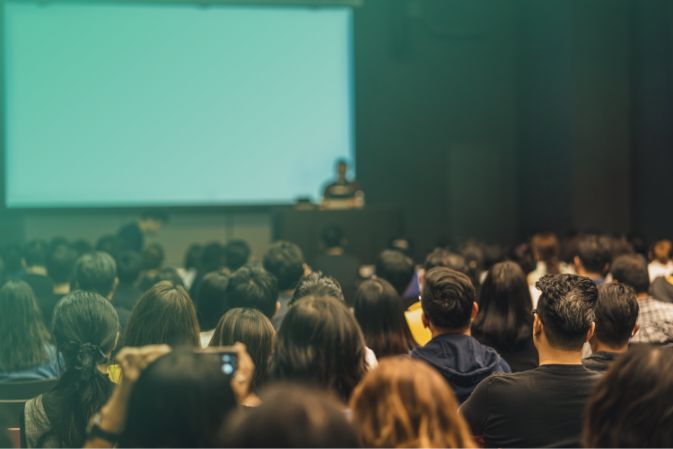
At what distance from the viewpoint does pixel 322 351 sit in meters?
2.28

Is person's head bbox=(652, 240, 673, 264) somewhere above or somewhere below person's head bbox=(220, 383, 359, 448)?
below

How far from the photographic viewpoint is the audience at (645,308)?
12.0ft

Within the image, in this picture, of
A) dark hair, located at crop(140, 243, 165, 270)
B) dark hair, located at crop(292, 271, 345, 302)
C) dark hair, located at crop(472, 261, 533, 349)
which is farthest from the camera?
dark hair, located at crop(140, 243, 165, 270)

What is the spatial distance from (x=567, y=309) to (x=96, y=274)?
8.57ft

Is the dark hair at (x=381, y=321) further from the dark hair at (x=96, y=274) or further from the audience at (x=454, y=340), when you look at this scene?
the dark hair at (x=96, y=274)

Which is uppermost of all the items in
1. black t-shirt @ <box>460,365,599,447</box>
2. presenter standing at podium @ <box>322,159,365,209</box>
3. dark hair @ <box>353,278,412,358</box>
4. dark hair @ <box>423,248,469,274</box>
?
presenter standing at podium @ <box>322,159,365,209</box>

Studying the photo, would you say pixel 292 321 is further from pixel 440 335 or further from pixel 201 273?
pixel 201 273

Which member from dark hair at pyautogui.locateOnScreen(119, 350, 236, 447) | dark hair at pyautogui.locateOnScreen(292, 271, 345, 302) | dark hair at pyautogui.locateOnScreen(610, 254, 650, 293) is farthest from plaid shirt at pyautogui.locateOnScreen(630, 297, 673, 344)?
dark hair at pyautogui.locateOnScreen(119, 350, 236, 447)

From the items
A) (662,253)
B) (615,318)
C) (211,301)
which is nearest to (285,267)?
(211,301)

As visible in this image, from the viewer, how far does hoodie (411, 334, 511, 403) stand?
293 cm

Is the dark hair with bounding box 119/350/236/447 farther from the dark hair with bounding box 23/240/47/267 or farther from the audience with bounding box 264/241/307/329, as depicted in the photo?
the dark hair with bounding box 23/240/47/267

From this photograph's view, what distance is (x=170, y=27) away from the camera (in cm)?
995

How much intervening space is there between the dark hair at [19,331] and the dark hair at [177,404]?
1.87 metres

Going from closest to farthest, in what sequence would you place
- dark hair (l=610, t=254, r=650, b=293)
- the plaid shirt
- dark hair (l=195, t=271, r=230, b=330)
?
1. the plaid shirt
2. dark hair (l=195, t=271, r=230, b=330)
3. dark hair (l=610, t=254, r=650, b=293)
